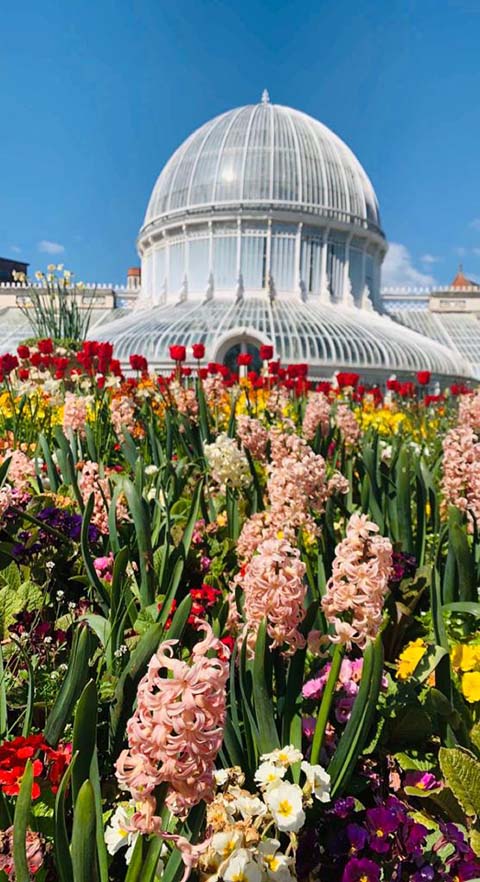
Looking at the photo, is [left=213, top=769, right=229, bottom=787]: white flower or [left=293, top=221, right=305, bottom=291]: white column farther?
[left=293, top=221, right=305, bottom=291]: white column

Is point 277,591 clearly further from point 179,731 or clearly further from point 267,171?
point 267,171

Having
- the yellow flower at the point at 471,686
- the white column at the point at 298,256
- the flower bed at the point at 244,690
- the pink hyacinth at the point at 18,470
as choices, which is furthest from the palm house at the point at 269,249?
the yellow flower at the point at 471,686

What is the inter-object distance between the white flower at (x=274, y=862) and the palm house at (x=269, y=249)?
84.7ft

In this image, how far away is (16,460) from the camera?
10.3 ft

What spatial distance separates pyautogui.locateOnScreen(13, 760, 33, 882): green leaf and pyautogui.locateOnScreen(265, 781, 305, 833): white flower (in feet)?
1.38

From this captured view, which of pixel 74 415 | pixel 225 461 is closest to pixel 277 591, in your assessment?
pixel 225 461

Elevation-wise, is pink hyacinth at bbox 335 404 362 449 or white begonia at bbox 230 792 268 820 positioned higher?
pink hyacinth at bbox 335 404 362 449

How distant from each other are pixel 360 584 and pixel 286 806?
505 millimetres

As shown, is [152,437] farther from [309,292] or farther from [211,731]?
[309,292]

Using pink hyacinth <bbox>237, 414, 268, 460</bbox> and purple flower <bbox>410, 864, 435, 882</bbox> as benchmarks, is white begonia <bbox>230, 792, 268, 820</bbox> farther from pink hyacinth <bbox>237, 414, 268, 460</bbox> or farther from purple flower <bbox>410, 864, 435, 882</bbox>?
pink hyacinth <bbox>237, 414, 268, 460</bbox>

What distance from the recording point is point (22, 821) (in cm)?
111

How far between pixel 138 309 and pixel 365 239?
41.4ft

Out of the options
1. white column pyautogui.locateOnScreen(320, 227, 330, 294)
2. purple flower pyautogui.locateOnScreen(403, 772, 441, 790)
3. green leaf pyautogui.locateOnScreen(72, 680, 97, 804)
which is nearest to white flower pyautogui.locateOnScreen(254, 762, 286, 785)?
green leaf pyautogui.locateOnScreen(72, 680, 97, 804)

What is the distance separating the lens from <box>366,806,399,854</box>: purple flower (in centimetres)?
142
